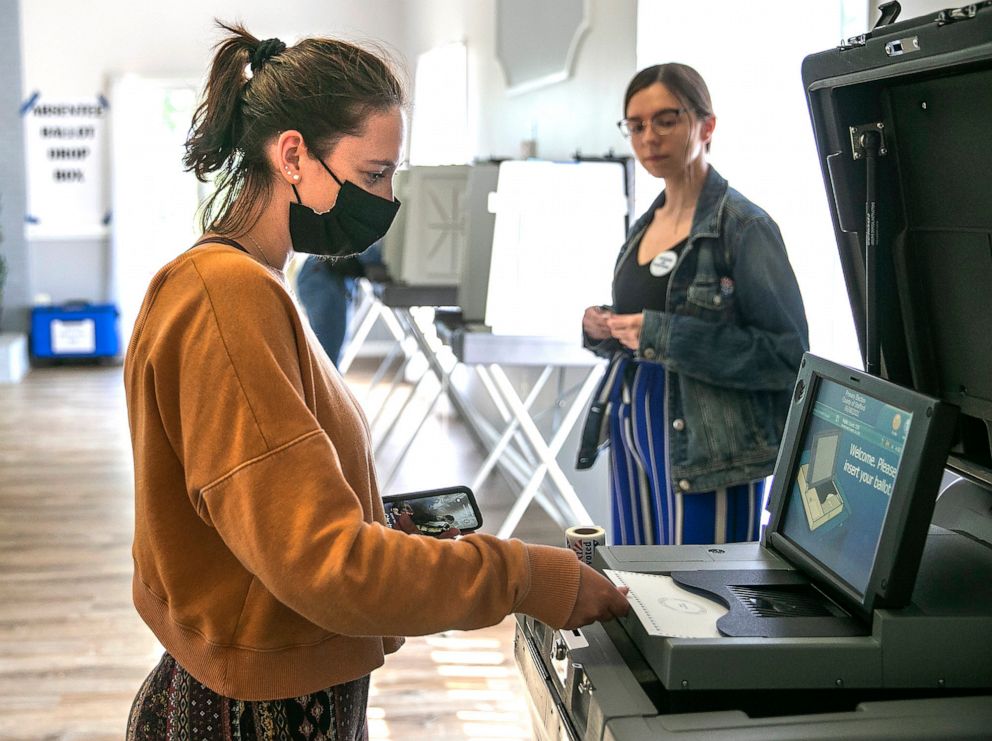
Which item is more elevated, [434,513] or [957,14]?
[957,14]

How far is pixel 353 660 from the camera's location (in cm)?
115

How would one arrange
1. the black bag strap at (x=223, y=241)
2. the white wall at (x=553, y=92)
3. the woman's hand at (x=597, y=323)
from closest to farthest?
the black bag strap at (x=223, y=241)
the woman's hand at (x=597, y=323)
the white wall at (x=553, y=92)

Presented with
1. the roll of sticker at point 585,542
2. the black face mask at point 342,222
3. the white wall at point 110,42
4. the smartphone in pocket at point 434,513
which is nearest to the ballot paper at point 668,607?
the roll of sticker at point 585,542

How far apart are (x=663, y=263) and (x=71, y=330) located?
24.4ft

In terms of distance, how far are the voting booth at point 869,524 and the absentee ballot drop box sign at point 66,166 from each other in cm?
868

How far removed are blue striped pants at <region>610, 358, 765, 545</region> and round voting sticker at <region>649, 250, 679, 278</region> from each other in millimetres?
182

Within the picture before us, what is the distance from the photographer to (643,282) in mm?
2338

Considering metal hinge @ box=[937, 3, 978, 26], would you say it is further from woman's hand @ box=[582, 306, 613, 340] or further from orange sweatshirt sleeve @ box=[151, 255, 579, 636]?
woman's hand @ box=[582, 306, 613, 340]

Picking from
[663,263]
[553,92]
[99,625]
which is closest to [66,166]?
[553,92]

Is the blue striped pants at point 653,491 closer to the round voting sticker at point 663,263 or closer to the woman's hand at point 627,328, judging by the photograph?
the woman's hand at point 627,328

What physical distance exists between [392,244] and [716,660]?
4357 mm

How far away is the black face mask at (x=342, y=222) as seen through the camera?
1152mm

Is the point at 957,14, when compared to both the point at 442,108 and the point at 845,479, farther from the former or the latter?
the point at 442,108

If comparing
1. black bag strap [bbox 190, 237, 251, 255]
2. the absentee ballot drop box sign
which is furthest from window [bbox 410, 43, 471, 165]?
black bag strap [bbox 190, 237, 251, 255]
